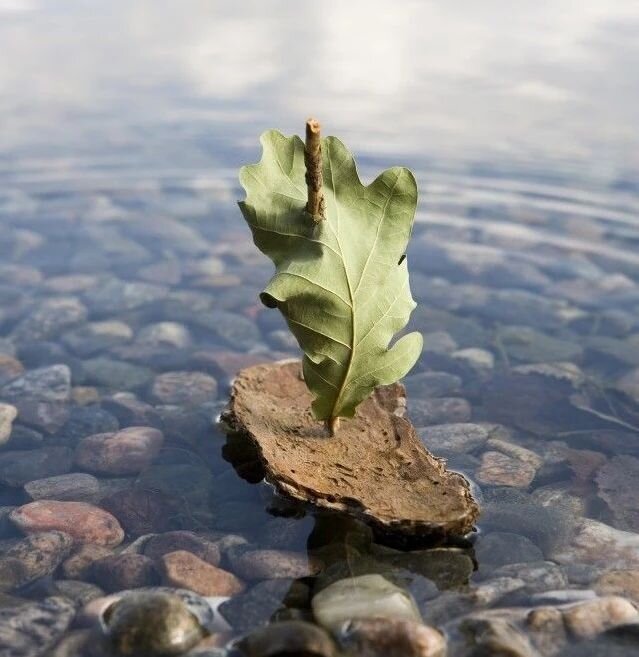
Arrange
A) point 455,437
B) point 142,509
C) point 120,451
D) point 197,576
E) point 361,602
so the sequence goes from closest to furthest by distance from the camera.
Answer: point 361,602
point 197,576
point 142,509
point 120,451
point 455,437

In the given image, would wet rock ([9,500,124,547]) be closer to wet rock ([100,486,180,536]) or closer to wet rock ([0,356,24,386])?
wet rock ([100,486,180,536])

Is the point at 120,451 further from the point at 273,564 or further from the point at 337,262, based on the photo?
the point at 337,262

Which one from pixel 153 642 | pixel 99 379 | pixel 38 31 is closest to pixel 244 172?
pixel 153 642

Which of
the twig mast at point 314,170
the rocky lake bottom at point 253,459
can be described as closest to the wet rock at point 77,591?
the rocky lake bottom at point 253,459

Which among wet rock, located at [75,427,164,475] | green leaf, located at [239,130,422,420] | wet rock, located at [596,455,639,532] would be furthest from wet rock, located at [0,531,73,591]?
wet rock, located at [596,455,639,532]

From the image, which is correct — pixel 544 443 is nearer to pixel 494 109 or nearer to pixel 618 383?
pixel 618 383

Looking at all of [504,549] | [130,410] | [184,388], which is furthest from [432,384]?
[130,410]
